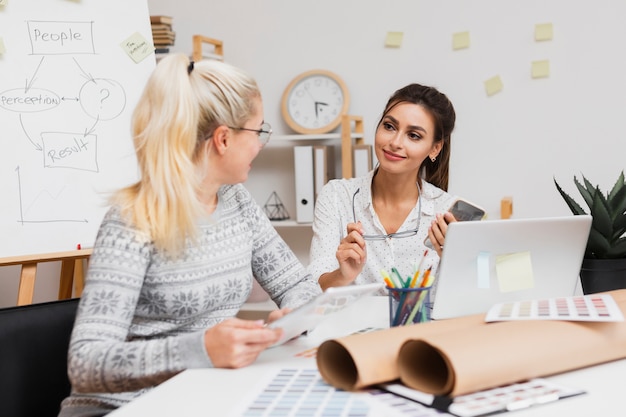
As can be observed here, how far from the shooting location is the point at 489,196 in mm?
3164

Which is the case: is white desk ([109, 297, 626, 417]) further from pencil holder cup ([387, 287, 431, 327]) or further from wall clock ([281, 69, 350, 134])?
wall clock ([281, 69, 350, 134])

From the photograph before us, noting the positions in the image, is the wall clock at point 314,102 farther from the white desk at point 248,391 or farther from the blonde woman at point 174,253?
the white desk at point 248,391

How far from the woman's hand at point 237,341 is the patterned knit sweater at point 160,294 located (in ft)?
0.07

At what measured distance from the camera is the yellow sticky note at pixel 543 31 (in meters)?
3.02

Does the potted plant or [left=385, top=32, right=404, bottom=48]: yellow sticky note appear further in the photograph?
[left=385, top=32, right=404, bottom=48]: yellow sticky note

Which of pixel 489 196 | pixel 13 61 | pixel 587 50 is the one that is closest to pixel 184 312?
pixel 13 61

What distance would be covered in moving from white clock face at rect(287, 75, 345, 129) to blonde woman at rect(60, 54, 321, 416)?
6.10ft

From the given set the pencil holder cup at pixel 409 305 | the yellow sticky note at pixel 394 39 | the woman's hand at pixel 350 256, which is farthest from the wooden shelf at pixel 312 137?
the pencil holder cup at pixel 409 305

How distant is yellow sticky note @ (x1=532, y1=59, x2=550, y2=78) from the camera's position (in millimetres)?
3041

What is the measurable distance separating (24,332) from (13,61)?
1145 millimetres

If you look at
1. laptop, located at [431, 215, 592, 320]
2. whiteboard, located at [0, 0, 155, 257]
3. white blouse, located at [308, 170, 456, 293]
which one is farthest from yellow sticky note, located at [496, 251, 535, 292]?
whiteboard, located at [0, 0, 155, 257]

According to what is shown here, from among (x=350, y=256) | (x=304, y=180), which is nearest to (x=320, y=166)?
(x=304, y=180)

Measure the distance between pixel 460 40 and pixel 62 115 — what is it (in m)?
1.72

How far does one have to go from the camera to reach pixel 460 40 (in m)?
3.13
